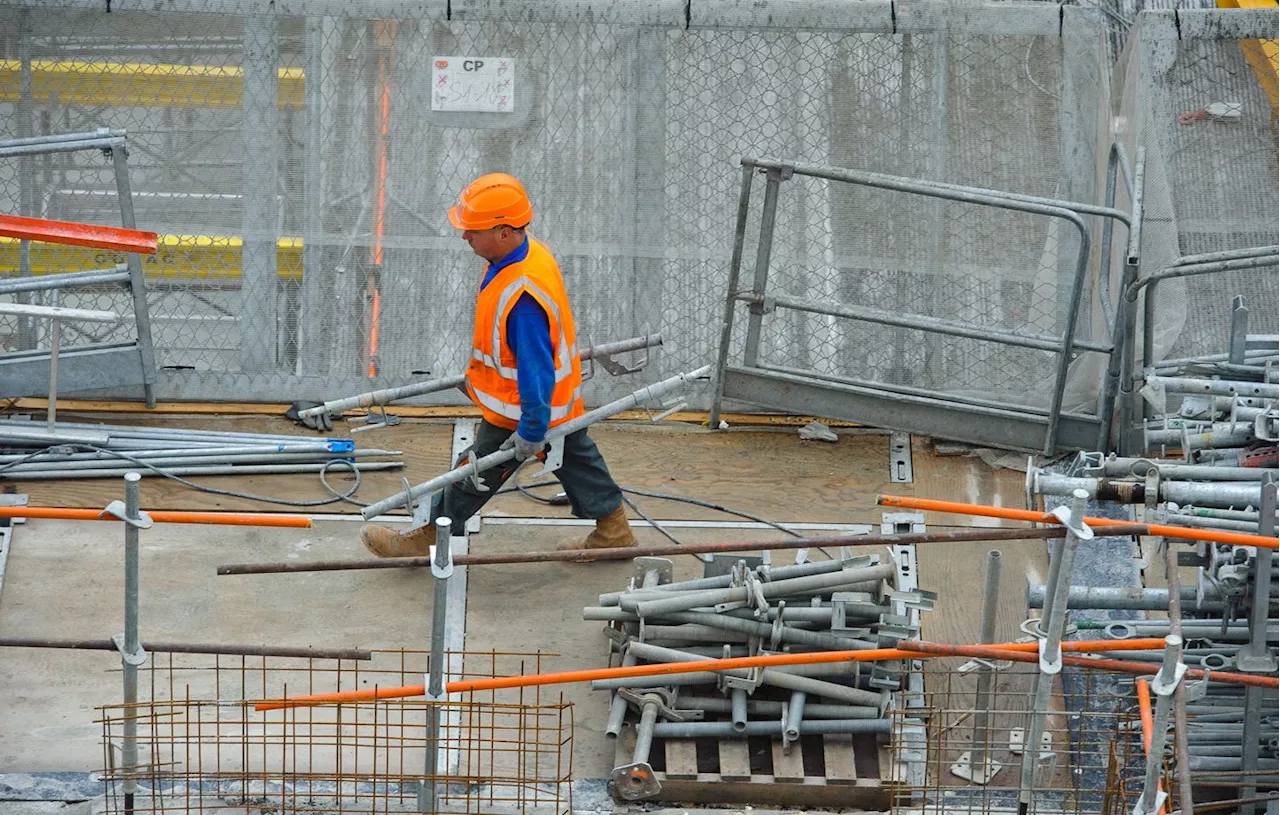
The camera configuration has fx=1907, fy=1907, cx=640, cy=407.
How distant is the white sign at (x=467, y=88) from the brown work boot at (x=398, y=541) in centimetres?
300

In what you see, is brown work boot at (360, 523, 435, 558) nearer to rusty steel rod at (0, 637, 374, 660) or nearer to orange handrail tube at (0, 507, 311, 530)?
rusty steel rod at (0, 637, 374, 660)

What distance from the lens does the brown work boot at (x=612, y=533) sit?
952cm

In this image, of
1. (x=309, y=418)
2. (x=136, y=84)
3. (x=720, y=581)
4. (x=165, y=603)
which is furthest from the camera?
(x=136, y=84)

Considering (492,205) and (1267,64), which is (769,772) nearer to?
(492,205)

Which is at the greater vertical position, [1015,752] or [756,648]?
[756,648]

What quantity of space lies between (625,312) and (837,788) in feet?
13.2

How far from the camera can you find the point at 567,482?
9.39 meters

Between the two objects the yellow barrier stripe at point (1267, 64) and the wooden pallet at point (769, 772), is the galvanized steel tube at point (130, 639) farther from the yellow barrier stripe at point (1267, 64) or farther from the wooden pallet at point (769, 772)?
the yellow barrier stripe at point (1267, 64)

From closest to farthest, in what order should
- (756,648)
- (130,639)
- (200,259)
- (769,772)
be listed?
(130,639) → (769,772) → (756,648) → (200,259)

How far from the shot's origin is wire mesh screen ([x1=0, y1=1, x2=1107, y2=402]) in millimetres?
11180

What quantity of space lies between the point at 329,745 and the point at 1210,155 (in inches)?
257

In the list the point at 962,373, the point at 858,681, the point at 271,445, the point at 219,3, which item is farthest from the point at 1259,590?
the point at 219,3

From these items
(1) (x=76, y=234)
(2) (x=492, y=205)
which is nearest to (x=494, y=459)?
(2) (x=492, y=205)

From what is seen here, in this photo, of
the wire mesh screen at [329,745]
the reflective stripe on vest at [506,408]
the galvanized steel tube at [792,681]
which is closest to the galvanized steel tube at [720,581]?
the galvanized steel tube at [792,681]
